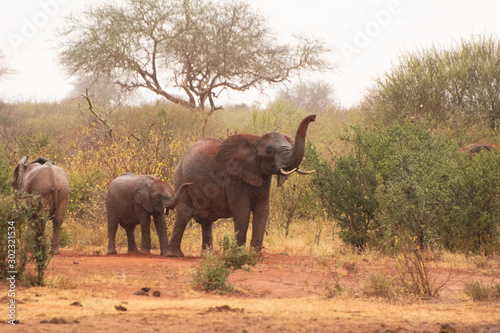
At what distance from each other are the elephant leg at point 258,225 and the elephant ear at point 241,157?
1.71 ft

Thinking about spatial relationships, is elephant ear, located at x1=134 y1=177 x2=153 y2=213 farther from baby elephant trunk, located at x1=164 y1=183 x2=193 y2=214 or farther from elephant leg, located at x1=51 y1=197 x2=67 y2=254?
elephant leg, located at x1=51 y1=197 x2=67 y2=254

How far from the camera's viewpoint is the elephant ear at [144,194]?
10.9m

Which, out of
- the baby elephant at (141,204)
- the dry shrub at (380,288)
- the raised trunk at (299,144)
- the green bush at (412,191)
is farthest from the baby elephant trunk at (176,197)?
the dry shrub at (380,288)

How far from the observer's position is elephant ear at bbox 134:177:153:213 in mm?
10867

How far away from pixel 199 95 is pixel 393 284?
81.8ft

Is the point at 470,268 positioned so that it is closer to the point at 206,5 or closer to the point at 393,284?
the point at 393,284

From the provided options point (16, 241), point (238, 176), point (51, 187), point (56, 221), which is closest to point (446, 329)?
point (16, 241)

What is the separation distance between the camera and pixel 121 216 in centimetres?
1145

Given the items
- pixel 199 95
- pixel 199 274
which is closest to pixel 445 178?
pixel 199 274

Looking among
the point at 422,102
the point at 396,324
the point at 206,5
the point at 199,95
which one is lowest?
the point at 396,324

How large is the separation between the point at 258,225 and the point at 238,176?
80 cm

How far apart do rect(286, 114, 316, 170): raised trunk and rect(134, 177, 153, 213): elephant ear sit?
9.19ft

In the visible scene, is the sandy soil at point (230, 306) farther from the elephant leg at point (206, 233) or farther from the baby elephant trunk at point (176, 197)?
the elephant leg at point (206, 233)

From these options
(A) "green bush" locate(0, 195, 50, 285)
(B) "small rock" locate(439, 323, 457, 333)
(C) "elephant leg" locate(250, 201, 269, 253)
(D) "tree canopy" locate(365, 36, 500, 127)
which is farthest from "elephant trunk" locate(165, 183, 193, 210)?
(D) "tree canopy" locate(365, 36, 500, 127)
